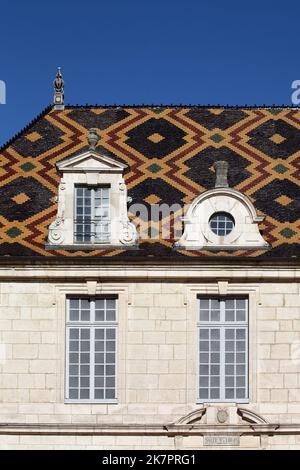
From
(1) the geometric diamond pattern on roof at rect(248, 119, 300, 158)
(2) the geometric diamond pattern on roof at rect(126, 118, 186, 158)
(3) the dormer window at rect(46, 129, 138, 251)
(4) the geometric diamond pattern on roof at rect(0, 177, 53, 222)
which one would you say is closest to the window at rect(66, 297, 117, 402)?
(3) the dormer window at rect(46, 129, 138, 251)

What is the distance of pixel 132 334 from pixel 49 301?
1449mm

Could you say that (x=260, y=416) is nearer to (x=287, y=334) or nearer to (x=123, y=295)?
(x=287, y=334)

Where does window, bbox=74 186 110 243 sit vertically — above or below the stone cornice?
above

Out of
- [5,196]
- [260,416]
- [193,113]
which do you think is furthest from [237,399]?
[193,113]

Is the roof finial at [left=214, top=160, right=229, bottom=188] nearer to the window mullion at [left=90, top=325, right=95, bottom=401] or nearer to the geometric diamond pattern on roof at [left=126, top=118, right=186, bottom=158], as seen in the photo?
the geometric diamond pattern on roof at [left=126, top=118, right=186, bottom=158]

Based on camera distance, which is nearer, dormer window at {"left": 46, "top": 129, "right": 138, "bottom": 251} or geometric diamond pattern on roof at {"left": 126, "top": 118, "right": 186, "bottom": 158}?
dormer window at {"left": 46, "top": 129, "right": 138, "bottom": 251}

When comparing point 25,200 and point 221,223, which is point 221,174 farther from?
point 25,200

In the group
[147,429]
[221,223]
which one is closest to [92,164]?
[221,223]

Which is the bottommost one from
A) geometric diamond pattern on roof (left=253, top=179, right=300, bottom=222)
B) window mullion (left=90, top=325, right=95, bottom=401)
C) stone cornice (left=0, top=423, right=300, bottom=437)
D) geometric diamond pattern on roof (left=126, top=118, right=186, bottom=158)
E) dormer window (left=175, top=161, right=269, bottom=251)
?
stone cornice (left=0, top=423, right=300, bottom=437)

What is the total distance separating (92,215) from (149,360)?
8.87 feet

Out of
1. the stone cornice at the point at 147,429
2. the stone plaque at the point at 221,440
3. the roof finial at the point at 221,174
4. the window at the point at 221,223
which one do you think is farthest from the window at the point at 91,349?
the roof finial at the point at 221,174

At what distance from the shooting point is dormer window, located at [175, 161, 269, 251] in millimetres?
18016

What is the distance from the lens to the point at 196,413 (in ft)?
56.4

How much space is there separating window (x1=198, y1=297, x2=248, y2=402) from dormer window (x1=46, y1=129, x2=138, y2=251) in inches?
74.3
